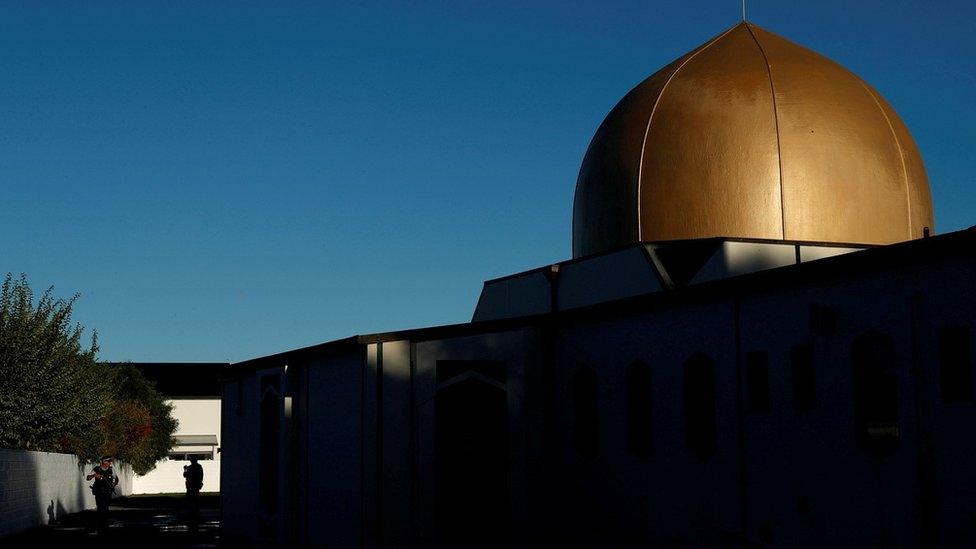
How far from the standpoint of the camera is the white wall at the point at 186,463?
5566 centimetres

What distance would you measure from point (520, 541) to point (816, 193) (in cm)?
758

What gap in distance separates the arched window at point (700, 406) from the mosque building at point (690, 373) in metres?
0.04

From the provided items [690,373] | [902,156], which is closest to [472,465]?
[690,373]

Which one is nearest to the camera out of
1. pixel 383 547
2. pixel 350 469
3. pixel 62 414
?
pixel 383 547

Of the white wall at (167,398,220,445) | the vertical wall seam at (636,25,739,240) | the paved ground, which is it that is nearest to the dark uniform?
the paved ground

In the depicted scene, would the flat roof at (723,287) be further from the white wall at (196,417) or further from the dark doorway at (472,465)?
the white wall at (196,417)

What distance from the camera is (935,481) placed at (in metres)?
11.9

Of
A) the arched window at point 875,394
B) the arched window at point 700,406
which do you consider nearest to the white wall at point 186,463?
the arched window at point 700,406

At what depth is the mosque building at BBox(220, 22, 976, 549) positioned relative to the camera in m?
12.6

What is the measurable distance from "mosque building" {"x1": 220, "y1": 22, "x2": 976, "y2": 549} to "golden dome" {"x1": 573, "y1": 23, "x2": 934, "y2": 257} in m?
0.04

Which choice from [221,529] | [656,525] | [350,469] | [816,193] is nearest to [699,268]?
[816,193]

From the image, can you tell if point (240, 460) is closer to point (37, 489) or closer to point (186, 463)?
point (37, 489)

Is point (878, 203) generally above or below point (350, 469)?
above

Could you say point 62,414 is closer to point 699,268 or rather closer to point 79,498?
point 79,498
